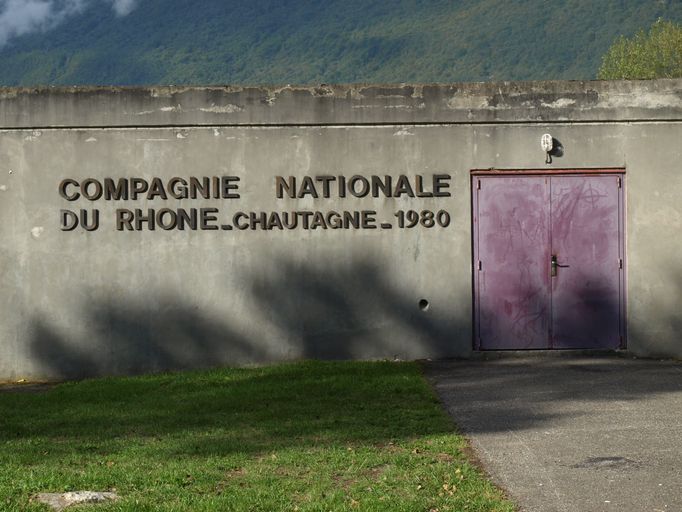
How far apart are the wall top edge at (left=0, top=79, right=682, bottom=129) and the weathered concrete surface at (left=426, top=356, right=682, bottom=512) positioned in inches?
120

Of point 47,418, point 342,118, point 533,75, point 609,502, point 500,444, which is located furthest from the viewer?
point 533,75

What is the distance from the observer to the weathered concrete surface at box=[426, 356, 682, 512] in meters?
7.34

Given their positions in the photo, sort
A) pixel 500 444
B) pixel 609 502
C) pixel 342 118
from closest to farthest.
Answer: pixel 609 502, pixel 500 444, pixel 342 118

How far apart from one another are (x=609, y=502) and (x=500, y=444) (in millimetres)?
1904

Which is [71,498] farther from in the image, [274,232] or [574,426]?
[274,232]

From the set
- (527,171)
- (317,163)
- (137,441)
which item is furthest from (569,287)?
(137,441)

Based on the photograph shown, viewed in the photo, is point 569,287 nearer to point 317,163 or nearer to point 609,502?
point 317,163

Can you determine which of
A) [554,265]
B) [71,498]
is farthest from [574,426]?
[554,265]

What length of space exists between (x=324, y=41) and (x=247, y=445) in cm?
14128

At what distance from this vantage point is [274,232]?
14531mm

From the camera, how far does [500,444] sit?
29.2ft

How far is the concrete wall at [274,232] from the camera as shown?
14445 millimetres

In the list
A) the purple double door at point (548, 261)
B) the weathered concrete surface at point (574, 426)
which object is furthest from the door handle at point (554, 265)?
the weathered concrete surface at point (574, 426)

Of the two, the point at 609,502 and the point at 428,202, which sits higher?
the point at 428,202
